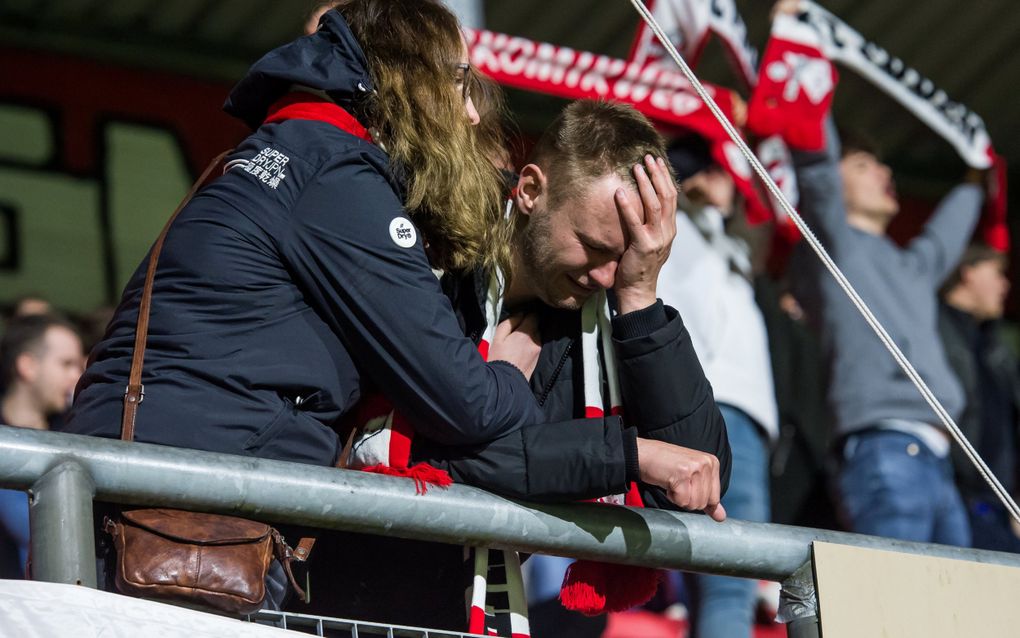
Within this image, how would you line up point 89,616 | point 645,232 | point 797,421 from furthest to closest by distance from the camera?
point 797,421 → point 645,232 → point 89,616

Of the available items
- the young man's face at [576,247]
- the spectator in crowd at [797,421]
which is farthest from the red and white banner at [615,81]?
the young man's face at [576,247]

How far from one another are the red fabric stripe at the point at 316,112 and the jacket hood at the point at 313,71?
2 centimetres

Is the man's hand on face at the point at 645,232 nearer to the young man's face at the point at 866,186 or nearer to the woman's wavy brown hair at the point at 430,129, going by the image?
the woman's wavy brown hair at the point at 430,129

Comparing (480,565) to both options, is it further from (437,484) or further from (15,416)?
(15,416)

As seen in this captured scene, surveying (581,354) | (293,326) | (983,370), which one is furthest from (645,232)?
(983,370)

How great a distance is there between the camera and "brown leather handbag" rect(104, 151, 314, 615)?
6.74 ft

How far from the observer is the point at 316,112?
2.45 m

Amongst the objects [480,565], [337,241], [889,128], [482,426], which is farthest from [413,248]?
[889,128]

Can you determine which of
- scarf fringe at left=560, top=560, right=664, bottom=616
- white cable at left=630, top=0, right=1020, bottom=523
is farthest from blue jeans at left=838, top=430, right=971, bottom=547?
scarf fringe at left=560, top=560, right=664, bottom=616

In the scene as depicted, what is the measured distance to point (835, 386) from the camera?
213 inches

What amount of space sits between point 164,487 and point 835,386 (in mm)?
3768

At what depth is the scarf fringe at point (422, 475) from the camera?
2.14 meters

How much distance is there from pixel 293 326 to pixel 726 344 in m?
2.62

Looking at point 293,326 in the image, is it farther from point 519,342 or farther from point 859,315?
point 859,315
